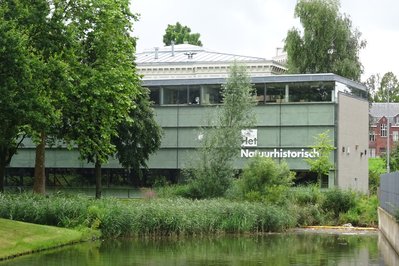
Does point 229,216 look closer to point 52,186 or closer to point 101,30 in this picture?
point 101,30

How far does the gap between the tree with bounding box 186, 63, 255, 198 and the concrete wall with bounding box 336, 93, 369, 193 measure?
885 centimetres

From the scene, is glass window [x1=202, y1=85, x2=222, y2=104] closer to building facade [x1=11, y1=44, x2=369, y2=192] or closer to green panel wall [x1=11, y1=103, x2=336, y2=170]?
building facade [x1=11, y1=44, x2=369, y2=192]

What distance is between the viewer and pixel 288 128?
60.4 metres

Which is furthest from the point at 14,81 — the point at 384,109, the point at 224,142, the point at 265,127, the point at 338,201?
the point at 384,109

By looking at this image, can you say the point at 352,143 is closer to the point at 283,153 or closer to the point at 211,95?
the point at 283,153

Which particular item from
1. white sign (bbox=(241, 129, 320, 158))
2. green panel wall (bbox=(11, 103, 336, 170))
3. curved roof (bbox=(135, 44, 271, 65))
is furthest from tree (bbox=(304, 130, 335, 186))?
curved roof (bbox=(135, 44, 271, 65))

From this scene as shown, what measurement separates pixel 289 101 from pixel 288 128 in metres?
1.95

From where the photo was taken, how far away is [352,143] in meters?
63.2

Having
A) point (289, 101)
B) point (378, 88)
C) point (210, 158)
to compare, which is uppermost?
point (378, 88)

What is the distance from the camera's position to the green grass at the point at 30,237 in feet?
102

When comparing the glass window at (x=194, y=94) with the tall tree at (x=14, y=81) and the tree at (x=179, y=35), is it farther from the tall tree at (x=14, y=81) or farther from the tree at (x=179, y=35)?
the tree at (x=179, y=35)

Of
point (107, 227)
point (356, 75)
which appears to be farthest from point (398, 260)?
point (356, 75)

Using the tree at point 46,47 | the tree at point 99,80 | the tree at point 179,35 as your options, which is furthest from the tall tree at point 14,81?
the tree at point 179,35

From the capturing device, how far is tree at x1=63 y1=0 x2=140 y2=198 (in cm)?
4634
